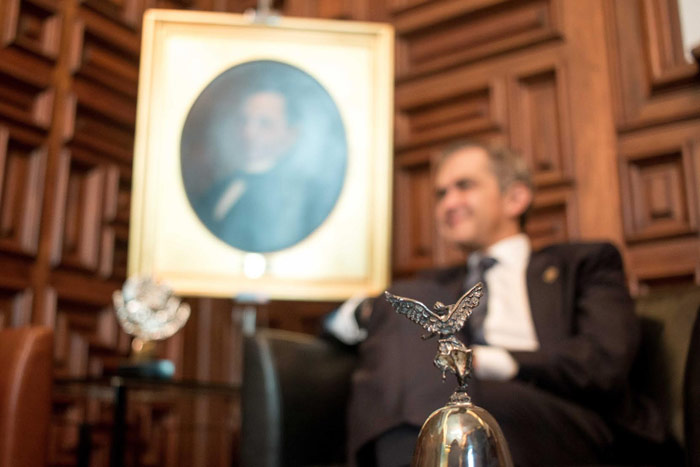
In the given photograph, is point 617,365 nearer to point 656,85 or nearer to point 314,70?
point 656,85

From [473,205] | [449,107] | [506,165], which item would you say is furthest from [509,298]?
[449,107]

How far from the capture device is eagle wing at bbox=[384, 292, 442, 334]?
0.69 m

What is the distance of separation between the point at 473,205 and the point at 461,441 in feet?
4.62

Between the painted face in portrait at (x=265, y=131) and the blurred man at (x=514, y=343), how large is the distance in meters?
0.49

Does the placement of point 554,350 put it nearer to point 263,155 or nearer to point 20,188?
point 263,155

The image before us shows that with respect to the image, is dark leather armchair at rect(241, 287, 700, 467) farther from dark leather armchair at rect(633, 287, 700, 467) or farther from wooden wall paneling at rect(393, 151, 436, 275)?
wooden wall paneling at rect(393, 151, 436, 275)

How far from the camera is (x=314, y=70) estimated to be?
2.25m

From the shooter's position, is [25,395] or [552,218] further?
[552,218]

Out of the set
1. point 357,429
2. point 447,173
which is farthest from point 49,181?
point 357,429

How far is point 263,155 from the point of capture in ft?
7.24

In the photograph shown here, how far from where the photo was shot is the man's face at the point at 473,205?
1.99m

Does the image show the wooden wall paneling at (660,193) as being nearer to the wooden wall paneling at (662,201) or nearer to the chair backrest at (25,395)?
the wooden wall paneling at (662,201)

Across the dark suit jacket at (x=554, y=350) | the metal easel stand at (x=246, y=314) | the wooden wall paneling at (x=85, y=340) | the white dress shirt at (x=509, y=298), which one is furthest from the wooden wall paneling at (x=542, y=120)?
the wooden wall paneling at (x=85, y=340)

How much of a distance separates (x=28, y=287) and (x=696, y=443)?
1609 mm
